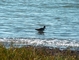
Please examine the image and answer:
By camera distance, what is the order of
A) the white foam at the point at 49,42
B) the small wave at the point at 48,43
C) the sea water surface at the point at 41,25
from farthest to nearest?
the sea water surface at the point at 41,25, the white foam at the point at 49,42, the small wave at the point at 48,43

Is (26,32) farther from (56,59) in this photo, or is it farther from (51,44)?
(56,59)

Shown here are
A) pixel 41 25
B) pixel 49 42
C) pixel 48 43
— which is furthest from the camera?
pixel 41 25

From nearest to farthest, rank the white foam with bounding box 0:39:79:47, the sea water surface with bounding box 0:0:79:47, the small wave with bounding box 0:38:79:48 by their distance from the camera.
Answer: the small wave with bounding box 0:38:79:48, the white foam with bounding box 0:39:79:47, the sea water surface with bounding box 0:0:79:47

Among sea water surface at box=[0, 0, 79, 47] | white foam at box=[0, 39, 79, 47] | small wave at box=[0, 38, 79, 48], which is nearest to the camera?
small wave at box=[0, 38, 79, 48]

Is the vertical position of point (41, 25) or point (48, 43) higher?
point (48, 43)

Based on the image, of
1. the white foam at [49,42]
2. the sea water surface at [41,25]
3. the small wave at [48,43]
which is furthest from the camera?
the sea water surface at [41,25]

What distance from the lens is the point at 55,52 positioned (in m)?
16.1

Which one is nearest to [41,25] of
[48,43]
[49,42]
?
[49,42]

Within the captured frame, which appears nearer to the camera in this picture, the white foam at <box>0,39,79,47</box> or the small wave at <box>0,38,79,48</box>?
the small wave at <box>0,38,79,48</box>

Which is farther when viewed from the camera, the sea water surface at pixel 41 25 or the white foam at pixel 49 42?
the sea water surface at pixel 41 25

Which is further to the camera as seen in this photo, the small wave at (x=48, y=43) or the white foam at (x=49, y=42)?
the white foam at (x=49, y=42)

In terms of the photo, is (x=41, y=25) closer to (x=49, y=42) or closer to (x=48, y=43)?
(x=49, y=42)

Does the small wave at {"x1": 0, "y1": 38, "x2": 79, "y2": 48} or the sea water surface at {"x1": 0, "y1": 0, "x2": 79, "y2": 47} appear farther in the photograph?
the sea water surface at {"x1": 0, "y1": 0, "x2": 79, "y2": 47}

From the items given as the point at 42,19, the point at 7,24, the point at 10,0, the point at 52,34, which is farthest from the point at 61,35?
the point at 10,0
